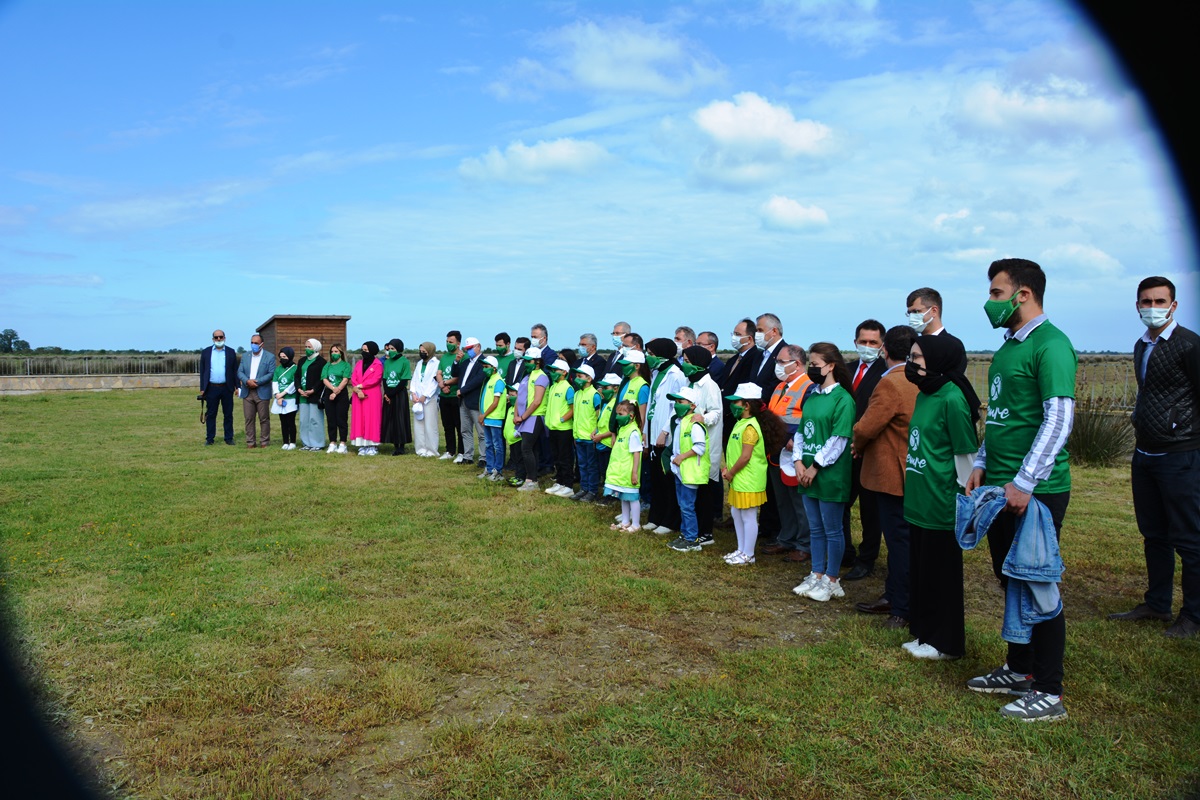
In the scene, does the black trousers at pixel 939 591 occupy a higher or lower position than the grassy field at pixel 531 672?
higher

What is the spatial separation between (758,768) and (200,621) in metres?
3.91

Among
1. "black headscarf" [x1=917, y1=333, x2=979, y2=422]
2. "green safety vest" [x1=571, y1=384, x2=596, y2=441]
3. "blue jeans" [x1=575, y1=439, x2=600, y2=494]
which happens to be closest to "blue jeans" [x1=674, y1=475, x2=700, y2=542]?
"green safety vest" [x1=571, y1=384, x2=596, y2=441]

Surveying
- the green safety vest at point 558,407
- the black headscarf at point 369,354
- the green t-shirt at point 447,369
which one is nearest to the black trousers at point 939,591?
the green safety vest at point 558,407

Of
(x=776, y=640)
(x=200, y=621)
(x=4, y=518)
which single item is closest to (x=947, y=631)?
(x=776, y=640)

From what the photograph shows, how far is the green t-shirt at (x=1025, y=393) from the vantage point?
3938 millimetres

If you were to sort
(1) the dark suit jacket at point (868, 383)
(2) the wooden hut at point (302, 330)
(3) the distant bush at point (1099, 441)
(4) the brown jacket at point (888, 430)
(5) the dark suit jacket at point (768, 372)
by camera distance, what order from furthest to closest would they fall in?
(2) the wooden hut at point (302, 330) → (3) the distant bush at point (1099, 441) → (5) the dark suit jacket at point (768, 372) → (1) the dark suit jacket at point (868, 383) → (4) the brown jacket at point (888, 430)

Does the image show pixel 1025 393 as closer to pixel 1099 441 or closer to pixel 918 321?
pixel 918 321

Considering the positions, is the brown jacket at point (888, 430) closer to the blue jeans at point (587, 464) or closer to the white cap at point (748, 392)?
the white cap at point (748, 392)

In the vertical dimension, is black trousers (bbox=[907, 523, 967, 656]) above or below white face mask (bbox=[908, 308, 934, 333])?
below

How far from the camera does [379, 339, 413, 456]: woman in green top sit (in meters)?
14.6

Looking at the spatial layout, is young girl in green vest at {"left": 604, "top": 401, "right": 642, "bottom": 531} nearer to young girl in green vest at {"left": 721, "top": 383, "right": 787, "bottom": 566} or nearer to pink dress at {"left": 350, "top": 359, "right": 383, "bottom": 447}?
young girl in green vest at {"left": 721, "top": 383, "right": 787, "bottom": 566}

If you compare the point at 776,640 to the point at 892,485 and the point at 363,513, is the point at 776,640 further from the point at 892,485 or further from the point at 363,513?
the point at 363,513

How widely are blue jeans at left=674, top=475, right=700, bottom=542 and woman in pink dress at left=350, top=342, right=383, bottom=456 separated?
8.27 m

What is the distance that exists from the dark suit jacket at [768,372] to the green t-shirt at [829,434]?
185 centimetres
